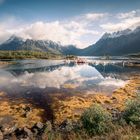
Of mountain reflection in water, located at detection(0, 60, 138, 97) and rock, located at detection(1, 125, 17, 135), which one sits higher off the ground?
rock, located at detection(1, 125, 17, 135)

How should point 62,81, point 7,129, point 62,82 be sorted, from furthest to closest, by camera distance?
point 62,81 → point 62,82 → point 7,129

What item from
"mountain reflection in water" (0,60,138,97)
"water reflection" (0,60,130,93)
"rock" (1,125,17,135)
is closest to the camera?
"rock" (1,125,17,135)

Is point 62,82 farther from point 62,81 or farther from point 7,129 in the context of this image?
point 7,129

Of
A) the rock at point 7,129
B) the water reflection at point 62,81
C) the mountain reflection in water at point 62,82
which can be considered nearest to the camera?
the rock at point 7,129

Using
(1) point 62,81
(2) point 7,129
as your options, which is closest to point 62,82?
(1) point 62,81

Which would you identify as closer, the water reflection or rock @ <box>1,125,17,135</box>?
rock @ <box>1,125,17,135</box>

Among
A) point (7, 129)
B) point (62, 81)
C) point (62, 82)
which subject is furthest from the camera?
point (62, 81)

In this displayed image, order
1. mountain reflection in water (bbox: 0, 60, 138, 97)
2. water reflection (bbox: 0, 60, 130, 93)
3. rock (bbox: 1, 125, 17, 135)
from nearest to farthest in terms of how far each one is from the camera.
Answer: rock (bbox: 1, 125, 17, 135), mountain reflection in water (bbox: 0, 60, 138, 97), water reflection (bbox: 0, 60, 130, 93)

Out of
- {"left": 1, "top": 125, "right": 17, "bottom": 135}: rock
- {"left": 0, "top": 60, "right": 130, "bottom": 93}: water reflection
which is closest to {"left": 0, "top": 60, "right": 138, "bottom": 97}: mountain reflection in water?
{"left": 0, "top": 60, "right": 130, "bottom": 93}: water reflection

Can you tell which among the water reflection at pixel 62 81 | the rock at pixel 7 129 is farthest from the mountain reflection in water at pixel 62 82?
the rock at pixel 7 129

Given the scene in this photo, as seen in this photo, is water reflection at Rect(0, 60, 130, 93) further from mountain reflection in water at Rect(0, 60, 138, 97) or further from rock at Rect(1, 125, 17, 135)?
rock at Rect(1, 125, 17, 135)

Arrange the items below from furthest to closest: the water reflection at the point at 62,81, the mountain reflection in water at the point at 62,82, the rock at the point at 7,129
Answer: the water reflection at the point at 62,81 < the mountain reflection in water at the point at 62,82 < the rock at the point at 7,129

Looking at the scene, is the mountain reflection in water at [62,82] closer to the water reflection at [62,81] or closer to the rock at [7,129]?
the water reflection at [62,81]

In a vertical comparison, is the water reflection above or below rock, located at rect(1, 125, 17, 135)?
below
